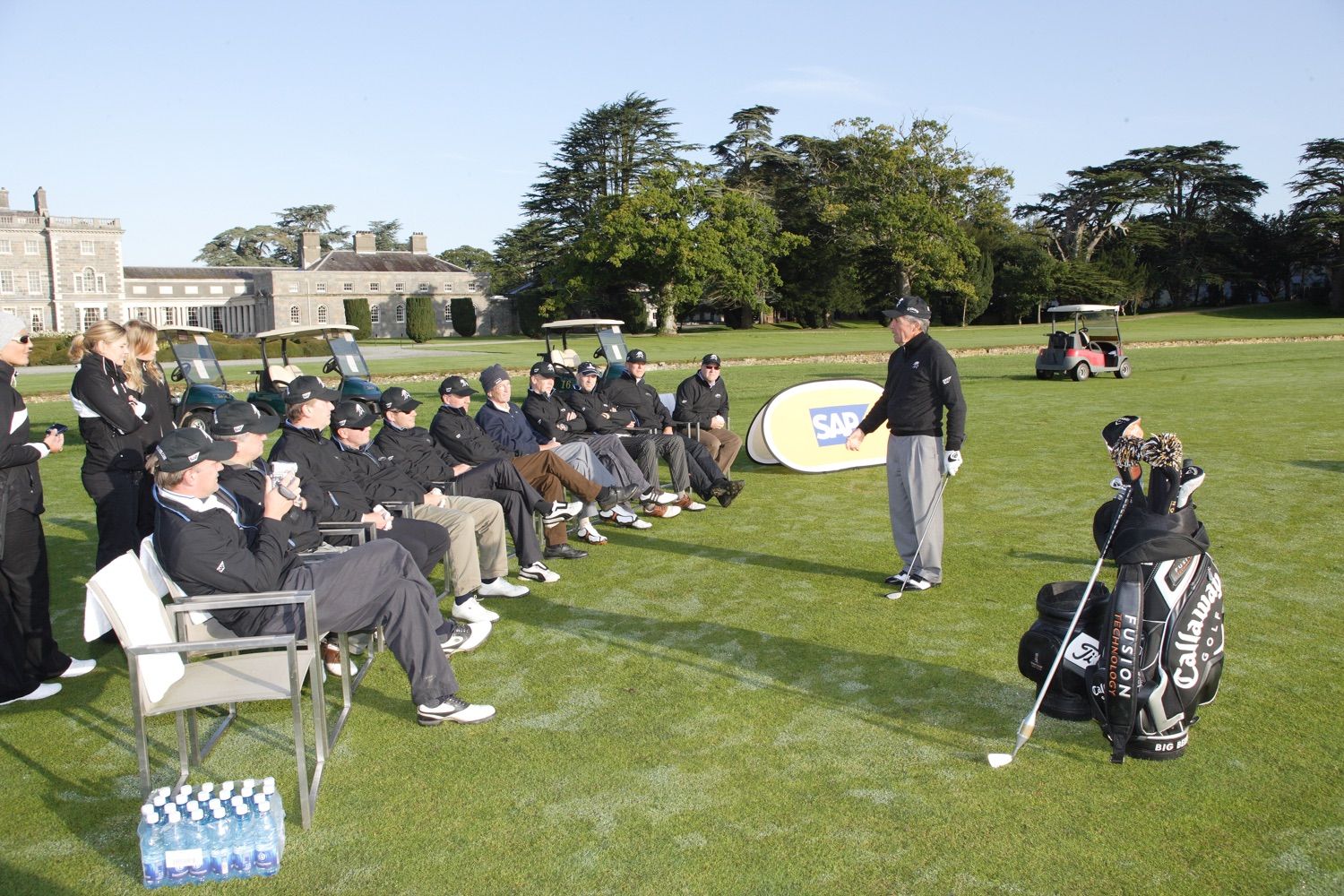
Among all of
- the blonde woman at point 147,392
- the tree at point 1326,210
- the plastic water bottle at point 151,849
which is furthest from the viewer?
the tree at point 1326,210

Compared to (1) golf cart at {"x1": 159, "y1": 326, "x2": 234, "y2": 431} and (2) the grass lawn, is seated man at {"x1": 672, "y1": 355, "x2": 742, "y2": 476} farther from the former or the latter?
(1) golf cart at {"x1": 159, "y1": 326, "x2": 234, "y2": 431}

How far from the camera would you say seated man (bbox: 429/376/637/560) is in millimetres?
7773

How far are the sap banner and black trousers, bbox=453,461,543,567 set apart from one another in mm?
4393

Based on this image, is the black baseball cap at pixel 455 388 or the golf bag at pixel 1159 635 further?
the black baseball cap at pixel 455 388

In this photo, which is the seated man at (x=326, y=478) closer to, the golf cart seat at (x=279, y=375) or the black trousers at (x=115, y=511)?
the black trousers at (x=115, y=511)

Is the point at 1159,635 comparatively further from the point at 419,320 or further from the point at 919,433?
the point at 419,320

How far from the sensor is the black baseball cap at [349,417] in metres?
6.39

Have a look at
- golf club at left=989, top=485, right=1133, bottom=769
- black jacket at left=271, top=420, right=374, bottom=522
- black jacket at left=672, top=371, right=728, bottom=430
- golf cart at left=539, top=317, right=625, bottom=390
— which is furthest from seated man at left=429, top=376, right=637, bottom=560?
golf cart at left=539, top=317, right=625, bottom=390

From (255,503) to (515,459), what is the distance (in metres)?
3.15

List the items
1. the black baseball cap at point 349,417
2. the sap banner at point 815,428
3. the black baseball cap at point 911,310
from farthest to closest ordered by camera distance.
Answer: the sap banner at point 815,428 → the black baseball cap at point 911,310 → the black baseball cap at point 349,417

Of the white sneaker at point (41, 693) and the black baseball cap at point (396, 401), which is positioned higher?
the black baseball cap at point (396, 401)

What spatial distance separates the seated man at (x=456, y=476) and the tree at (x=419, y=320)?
2379 inches

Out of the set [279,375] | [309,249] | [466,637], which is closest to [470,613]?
[466,637]

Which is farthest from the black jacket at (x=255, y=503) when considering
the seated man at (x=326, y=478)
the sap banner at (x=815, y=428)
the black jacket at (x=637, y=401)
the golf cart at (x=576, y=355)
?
the golf cart at (x=576, y=355)
